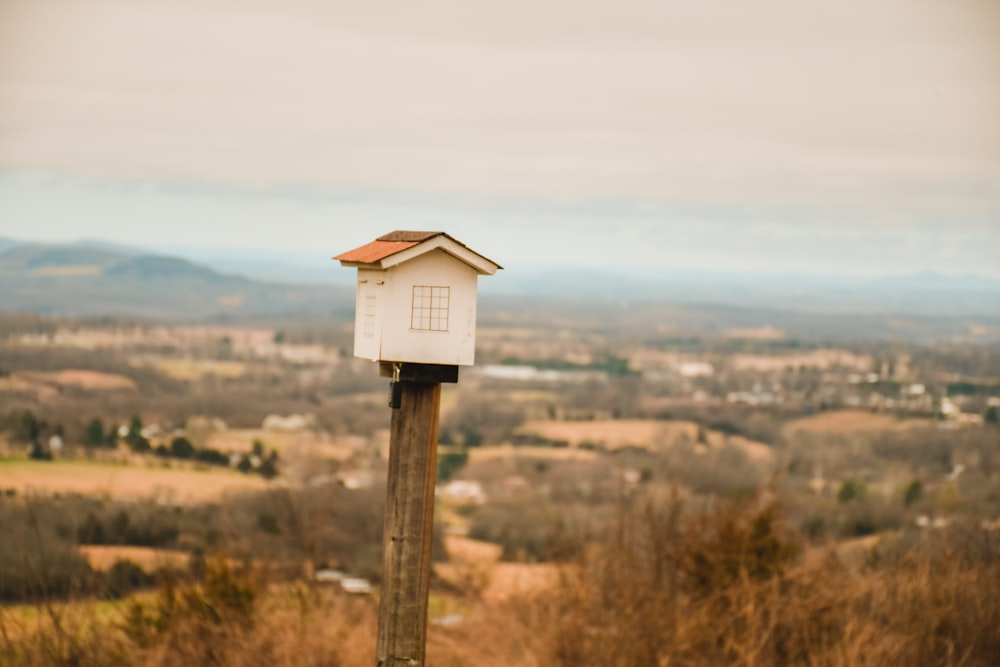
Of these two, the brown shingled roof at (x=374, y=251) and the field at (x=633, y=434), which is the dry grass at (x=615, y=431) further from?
the brown shingled roof at (x=374, y=251)

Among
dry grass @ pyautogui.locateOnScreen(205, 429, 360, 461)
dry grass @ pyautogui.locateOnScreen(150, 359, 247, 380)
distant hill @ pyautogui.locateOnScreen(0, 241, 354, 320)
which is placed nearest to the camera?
dry grass @ pyautogui.locateOnScreen(205, 429, 360, 461)

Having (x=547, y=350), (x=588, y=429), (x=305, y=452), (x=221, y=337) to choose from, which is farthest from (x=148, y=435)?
(x=547, y=350)

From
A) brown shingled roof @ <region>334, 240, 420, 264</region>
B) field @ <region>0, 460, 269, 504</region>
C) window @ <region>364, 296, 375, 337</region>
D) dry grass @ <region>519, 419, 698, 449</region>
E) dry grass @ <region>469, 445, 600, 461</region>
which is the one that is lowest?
dry grass @ <region>469, 445, 600, 461</region>

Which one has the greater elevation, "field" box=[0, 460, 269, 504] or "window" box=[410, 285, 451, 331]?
"window" box=[410, 285, 451, 331]

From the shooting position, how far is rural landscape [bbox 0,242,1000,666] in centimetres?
1408

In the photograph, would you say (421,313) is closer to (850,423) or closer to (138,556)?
(138,556)

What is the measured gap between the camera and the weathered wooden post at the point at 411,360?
242 inches

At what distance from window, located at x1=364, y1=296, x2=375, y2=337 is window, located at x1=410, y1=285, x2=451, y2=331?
0.76 ft

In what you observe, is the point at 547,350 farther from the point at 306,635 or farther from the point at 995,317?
the point at 306,635

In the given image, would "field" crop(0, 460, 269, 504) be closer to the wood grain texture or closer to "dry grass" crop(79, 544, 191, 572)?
"dry grass" crop(79, 544, 191, 572)

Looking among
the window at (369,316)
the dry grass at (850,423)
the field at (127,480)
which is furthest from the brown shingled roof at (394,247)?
the dry grass at (850,423)

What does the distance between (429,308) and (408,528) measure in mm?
1205

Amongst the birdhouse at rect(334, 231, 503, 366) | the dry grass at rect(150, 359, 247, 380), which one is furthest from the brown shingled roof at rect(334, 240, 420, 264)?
the dry grass at rect(150, 359, 247, 380)

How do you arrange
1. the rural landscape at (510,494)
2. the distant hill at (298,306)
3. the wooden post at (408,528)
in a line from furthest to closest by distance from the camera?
the distant hill at (298,306) → the rural landscape at (510,494) → the wooden post at (408,528)
